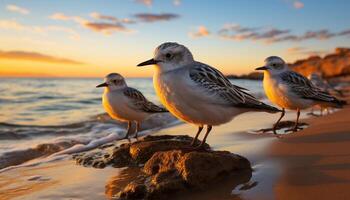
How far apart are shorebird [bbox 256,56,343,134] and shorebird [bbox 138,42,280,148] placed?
3075 millimetres

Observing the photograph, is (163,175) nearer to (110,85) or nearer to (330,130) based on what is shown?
(330,130)

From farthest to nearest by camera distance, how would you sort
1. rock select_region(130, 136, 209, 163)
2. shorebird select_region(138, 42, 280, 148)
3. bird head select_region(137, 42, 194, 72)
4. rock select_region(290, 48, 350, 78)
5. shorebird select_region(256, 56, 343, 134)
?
rock select_region(290, 48, 350, 78)
shorebird select_region(256, 56, 343, 134)
rock select_region(130, 136, 209, 163)
bird head select_region(137, 42, 194, 72)
shorebird select_region(138, 42, 280, 148)

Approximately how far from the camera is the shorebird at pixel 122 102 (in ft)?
31.0

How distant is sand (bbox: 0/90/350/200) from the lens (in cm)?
434

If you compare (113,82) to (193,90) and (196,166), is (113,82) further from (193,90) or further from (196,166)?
(196,166)

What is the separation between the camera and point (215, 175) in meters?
4.85

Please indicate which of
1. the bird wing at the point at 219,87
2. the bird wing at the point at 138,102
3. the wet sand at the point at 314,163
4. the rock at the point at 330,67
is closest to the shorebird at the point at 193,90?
the bird wing at the point at 219,87

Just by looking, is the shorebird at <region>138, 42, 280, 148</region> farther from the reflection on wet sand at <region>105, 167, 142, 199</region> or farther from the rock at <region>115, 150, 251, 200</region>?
the reflection on wet sand at <region>105, 167, 142, 199</region>

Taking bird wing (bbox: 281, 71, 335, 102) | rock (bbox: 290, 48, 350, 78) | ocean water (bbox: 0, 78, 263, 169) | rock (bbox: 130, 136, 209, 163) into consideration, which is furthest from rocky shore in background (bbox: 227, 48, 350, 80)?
rock (bbox: 130, 136, 209, 163)

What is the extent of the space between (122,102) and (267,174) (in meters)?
5.18

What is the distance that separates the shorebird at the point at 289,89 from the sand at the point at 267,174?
1.12m

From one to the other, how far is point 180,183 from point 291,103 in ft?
16.8

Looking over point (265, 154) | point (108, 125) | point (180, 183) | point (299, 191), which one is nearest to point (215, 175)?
point (180, 183)

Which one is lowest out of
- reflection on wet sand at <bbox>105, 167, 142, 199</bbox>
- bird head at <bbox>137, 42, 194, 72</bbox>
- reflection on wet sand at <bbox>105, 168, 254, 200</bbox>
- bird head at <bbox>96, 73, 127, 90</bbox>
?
reflection on wet sand at <bbox>105, 167, 142, 199</bbox>
